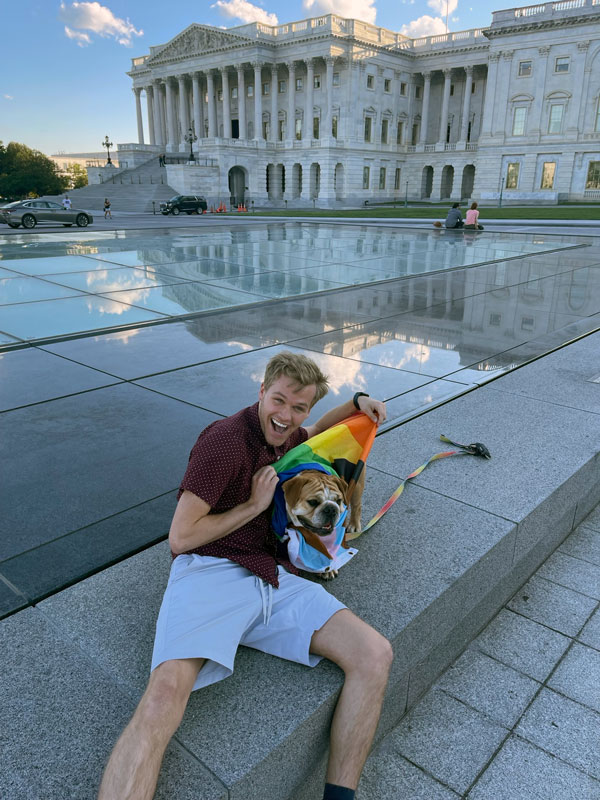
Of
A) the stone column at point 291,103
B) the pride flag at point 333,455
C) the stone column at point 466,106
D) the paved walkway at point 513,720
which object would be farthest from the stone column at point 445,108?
the paved walkway at point 513,720

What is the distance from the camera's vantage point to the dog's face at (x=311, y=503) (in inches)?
110

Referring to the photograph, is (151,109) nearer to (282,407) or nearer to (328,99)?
(328,99)

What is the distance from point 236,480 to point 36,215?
31044 millimetres

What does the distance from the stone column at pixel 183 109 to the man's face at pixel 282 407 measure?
92.2 m

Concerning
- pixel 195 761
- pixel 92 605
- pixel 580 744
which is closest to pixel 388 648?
pixel 195 761

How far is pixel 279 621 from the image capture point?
98.9 inches

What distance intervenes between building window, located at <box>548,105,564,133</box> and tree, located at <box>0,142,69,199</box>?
66.1 m

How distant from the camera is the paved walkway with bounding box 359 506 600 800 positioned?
2.52 m

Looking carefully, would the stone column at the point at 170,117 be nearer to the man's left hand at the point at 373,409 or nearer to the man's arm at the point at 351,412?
the man's arm at the point at 351,412

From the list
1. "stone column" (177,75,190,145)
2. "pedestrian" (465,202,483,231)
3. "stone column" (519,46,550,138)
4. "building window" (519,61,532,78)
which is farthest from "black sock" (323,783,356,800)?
"stone column" (177,75,190,145)

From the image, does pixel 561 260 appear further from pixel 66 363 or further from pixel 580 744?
pixel 580 744

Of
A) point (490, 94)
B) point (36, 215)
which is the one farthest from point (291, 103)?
point (36, 215)

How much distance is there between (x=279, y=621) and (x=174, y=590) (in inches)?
17.3

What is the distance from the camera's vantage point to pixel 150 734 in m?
1.96
